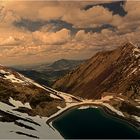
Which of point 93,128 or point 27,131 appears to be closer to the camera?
point 27,131

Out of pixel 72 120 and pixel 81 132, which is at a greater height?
pixel 72 120

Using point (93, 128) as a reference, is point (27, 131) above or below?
below

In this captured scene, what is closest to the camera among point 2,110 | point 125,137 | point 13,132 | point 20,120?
point 13,132

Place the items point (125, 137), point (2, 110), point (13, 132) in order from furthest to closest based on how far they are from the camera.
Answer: point (2, 110) < point (125, 137) < point (13, 132)

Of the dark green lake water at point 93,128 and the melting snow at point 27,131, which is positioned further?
the dark green lake water at point 93,128

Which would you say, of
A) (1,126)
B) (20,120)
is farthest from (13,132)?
(20,120)

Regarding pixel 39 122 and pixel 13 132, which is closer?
pixel 13 132

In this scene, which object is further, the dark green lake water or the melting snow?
the dark green lake water

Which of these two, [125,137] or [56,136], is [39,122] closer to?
[56,136]
